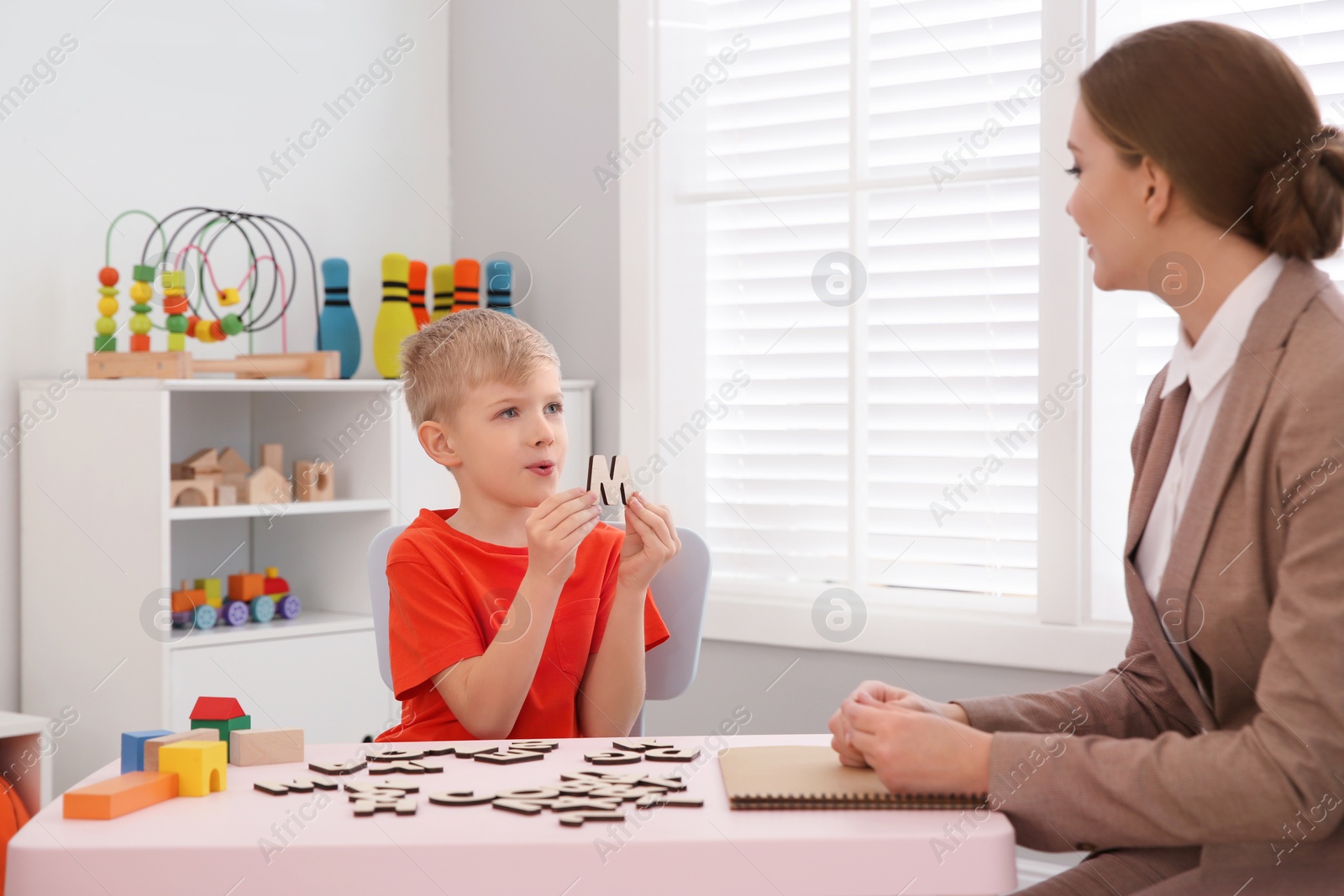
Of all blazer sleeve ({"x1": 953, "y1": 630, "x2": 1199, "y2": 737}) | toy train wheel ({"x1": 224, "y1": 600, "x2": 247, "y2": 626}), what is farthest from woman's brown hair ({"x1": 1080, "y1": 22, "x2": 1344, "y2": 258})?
toy train wheel ({"x1": 224, "y1": 600, "x2": 247, "y2": 626})

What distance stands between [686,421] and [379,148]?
1229mm

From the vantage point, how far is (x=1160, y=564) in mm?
1317

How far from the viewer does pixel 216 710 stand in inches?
47.4

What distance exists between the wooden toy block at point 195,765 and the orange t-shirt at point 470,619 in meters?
0.47

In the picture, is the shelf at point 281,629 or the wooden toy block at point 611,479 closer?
the wooden toy block at point 611,479

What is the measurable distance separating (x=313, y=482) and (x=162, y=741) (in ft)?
6.07

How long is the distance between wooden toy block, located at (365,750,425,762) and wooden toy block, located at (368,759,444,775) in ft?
0.07

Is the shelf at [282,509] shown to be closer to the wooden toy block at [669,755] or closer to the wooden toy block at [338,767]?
the wooden toy block at [338,767]

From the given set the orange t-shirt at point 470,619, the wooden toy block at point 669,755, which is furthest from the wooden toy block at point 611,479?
the wooden toy block at point 669,755

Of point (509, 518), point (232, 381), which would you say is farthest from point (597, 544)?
point (232, 381)

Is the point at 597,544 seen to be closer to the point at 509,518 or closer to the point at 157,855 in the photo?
the point at 509,518

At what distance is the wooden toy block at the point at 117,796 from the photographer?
100cm

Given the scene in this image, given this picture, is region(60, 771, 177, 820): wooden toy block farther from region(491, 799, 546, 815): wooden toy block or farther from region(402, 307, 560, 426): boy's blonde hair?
region(402, 307, 560, 426): boy's blonde hair

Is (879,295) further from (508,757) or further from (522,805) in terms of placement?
(522,805)
